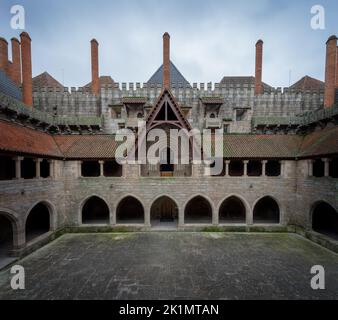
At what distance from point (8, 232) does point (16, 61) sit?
1911cm

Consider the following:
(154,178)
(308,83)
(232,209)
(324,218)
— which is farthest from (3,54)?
(308,83)

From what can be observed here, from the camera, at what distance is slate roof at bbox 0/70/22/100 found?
1752 cm

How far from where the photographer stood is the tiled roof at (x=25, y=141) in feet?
35.4

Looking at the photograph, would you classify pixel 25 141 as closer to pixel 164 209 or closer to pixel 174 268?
pixel 164 209

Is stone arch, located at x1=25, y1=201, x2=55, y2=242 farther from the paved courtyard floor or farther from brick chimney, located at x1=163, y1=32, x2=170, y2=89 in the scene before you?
brick chimney, located at x1=163, y1=32, x2=170, y2=89

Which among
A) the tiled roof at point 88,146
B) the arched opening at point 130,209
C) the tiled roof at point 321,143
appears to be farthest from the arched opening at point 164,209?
the tiled roof at point 321,143

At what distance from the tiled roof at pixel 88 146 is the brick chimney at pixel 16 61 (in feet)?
34.4

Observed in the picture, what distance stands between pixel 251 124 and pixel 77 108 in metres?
23.5

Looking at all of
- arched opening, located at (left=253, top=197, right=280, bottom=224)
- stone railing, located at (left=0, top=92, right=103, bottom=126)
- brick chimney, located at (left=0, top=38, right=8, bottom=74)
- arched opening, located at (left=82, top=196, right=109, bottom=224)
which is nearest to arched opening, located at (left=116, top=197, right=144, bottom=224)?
arched opening, located at (left=82, top=196, right=109, bottom=224)

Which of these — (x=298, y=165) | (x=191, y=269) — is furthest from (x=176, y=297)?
(x=298, y=165)

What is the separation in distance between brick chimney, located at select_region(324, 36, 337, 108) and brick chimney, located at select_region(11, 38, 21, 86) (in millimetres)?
34881

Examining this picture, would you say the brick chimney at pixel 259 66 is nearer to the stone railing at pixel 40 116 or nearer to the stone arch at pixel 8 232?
the stone railing at pixel 40 116

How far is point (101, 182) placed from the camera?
15398mm
